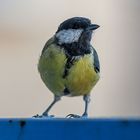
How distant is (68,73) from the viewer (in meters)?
0.87

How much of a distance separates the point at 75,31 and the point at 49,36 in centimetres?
76

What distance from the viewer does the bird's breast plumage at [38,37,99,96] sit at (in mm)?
866

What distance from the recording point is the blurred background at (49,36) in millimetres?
1667

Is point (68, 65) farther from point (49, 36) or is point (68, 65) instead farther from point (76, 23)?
point (49, 36)
